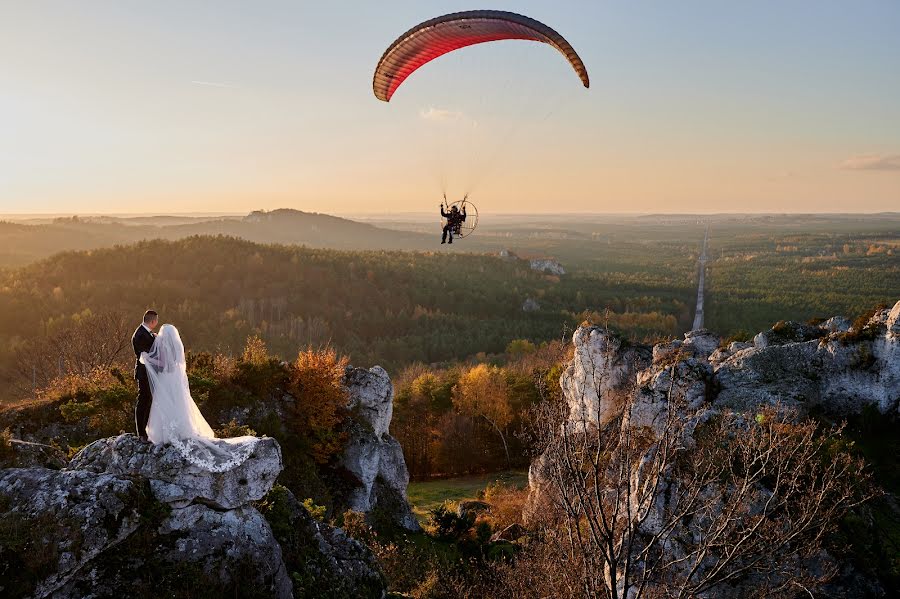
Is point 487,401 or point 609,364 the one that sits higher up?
point 609,364

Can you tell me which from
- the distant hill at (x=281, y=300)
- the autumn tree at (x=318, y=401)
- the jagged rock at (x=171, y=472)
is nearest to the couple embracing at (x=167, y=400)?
the jagged rock at (x=171, y=472)

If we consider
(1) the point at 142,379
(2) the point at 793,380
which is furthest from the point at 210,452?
(2) the point at 793,380

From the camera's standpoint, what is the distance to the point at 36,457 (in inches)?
501

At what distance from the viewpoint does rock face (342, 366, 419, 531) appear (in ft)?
78.0

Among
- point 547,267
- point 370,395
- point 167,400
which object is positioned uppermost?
point 167,400

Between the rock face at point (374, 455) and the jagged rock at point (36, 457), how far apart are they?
495 inches

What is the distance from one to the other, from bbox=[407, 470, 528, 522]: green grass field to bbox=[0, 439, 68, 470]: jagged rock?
80.5 feet

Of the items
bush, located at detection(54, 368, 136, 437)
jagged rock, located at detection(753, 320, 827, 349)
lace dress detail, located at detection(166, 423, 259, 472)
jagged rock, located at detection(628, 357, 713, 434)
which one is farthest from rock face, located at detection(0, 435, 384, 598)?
jagged rock, located at detection(753, 320, 827, 349)

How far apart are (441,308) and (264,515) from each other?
92.6m

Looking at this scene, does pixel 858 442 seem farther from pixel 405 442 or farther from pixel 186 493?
pixel 405 442

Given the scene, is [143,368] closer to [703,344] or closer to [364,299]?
[703,344]

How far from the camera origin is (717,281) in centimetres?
14762

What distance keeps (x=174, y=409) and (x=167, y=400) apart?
0.22 metres

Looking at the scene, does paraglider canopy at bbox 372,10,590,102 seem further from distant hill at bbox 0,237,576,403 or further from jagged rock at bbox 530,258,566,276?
jagged rock at bbox 530,258,566,276
